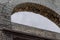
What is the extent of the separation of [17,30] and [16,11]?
0.43 m

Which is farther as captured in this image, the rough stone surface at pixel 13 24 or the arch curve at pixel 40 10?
the arch curve at pixel 40 10

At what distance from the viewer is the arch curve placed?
11.5 feet

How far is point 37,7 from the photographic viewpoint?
12.2ft

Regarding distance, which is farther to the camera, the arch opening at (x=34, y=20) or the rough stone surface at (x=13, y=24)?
the arch opening at (x=34, y=20)

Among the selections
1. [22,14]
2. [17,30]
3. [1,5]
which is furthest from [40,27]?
[1,5]

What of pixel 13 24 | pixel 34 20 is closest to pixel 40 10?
pixel 34 20

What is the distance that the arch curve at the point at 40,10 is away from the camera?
11.5 feet

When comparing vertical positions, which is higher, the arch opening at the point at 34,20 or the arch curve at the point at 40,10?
the arch curve at the point at 40,10

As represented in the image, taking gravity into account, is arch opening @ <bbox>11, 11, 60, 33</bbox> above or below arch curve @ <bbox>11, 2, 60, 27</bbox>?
below

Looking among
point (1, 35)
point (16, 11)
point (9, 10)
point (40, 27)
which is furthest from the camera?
point (40, 27)

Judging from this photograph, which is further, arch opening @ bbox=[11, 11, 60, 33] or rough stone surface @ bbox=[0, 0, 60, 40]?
arch opening @ bbox=[11, 11, 60, 33]

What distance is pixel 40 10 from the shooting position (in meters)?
3.78

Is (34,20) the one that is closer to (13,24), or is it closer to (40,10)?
(40,10)

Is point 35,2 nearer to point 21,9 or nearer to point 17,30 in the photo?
point 21,9
